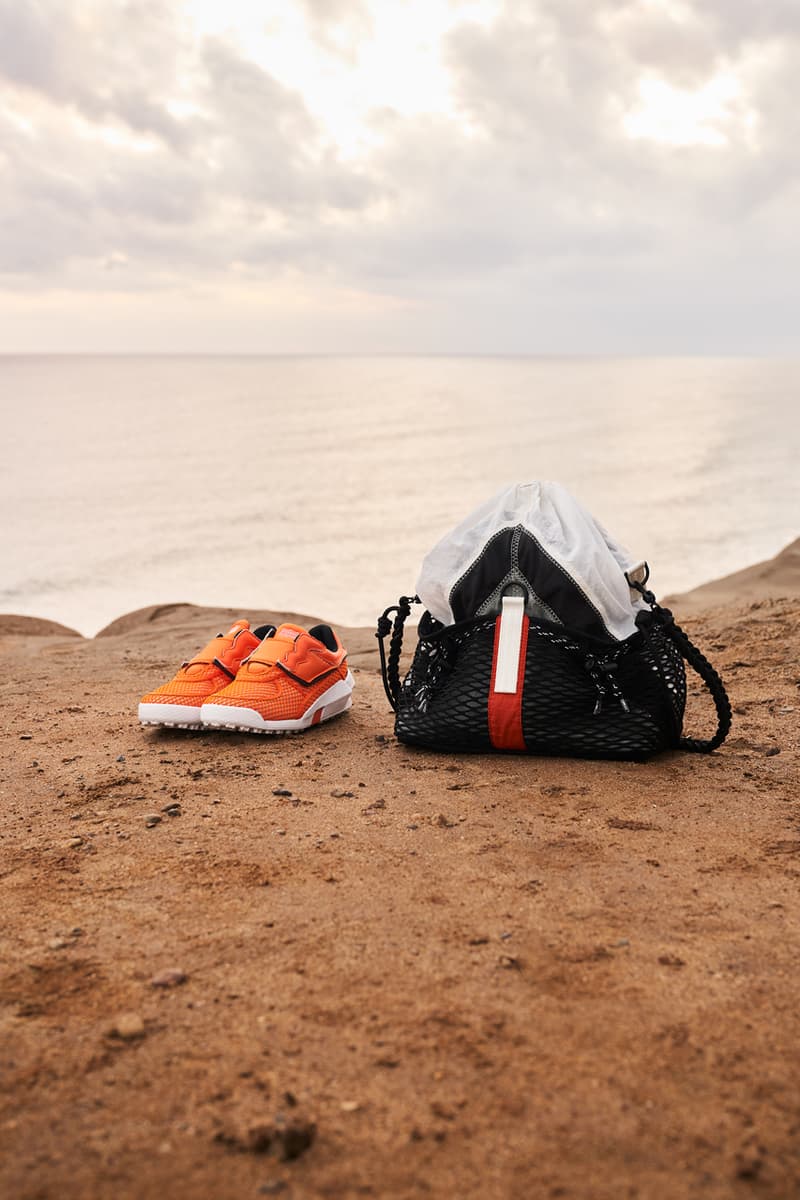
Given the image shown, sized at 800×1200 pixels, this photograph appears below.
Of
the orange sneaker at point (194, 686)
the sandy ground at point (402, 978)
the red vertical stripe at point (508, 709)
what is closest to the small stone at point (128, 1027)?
the sandy ground at point (402, 978)

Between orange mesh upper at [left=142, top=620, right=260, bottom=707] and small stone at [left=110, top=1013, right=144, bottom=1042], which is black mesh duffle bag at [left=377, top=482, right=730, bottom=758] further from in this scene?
small stone at [left=110, top=1013, right=144, bottom=1042]

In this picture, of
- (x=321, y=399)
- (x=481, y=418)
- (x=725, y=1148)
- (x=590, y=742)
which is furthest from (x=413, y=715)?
(x=321, y=399)

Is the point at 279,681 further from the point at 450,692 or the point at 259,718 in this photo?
the point at 450,692

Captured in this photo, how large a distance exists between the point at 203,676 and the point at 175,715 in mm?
192

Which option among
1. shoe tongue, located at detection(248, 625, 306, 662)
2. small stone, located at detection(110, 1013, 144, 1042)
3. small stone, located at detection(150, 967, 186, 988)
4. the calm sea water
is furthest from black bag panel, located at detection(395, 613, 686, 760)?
the calm sea water

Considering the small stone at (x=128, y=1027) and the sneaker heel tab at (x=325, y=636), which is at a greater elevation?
the sneaker heel tab at (x=325, y=636)

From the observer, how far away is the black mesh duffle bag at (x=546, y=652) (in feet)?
10.1

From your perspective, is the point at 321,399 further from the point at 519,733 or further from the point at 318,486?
the point at 519,733

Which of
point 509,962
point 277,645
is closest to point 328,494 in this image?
point 277,645

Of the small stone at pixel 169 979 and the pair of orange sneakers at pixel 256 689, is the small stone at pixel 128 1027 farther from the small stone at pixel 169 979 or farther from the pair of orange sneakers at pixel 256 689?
the pair of orange sneakers at pixel 256 689

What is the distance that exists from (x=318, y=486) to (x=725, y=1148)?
66.5ft

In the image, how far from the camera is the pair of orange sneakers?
3496 millimetres

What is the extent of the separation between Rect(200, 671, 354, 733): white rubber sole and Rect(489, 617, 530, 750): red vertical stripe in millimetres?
814

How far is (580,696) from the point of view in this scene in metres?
3.08
